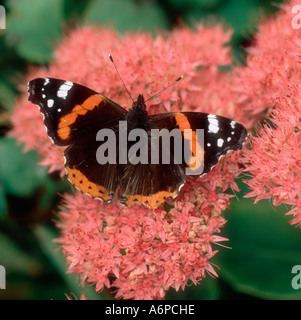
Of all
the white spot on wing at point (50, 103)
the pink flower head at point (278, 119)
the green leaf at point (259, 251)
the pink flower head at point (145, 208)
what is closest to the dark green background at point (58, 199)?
the green leaf at point (259, 251)

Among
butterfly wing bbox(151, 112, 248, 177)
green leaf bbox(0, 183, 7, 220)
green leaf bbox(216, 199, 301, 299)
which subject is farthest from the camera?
green leaf bbox(0, 183, 7, 220)

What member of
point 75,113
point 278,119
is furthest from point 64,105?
point 278,119

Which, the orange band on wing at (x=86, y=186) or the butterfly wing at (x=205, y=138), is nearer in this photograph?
the butterfly wing at (x=205, y=138)

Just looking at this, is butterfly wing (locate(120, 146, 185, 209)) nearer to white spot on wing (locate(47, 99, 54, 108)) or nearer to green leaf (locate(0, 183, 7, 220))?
white spot on wing (locate(47, 99, 54, 108))

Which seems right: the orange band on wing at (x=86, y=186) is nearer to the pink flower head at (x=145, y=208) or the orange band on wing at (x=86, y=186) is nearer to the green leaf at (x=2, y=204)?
the pink flower head at (x=145, y=208)

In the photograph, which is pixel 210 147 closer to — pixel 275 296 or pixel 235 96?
pixel 235 96

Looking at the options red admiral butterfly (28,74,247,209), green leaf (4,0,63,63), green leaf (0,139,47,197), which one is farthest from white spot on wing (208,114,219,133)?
green leaf (4,0,63,63)
